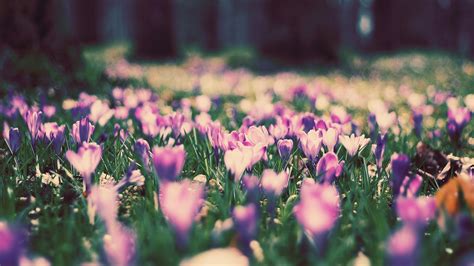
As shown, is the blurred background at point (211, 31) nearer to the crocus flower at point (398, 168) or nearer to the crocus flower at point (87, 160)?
the crocus flower at point (87, 160)

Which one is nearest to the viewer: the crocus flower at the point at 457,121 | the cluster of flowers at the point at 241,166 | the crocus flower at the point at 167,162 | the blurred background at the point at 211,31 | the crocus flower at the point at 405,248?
the crocus flower at the point at 405,248

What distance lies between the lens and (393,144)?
2.47 m

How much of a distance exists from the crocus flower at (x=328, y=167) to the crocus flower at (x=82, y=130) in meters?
0.89

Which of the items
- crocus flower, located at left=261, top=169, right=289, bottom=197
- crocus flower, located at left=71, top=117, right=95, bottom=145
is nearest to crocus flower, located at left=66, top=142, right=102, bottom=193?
A: crocus flower, located at left=71, top=117, right=95, bottom=145

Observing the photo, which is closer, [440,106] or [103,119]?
[103,119]

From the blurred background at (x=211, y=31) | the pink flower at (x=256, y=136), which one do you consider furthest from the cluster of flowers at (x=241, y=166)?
the blurred background at (x=211, y=31)

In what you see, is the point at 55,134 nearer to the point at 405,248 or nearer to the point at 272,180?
the point at 272,180

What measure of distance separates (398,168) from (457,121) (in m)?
1.08

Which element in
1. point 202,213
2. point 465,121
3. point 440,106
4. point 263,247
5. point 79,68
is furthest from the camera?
point 79,68

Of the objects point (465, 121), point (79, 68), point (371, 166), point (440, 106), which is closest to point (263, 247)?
point (371, 166)

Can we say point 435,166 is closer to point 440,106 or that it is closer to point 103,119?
point 103,119

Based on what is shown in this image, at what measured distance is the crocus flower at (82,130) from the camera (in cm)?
187

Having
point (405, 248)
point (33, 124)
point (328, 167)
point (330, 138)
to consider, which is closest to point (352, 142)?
point (330, 138)

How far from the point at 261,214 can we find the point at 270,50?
1024 cm
